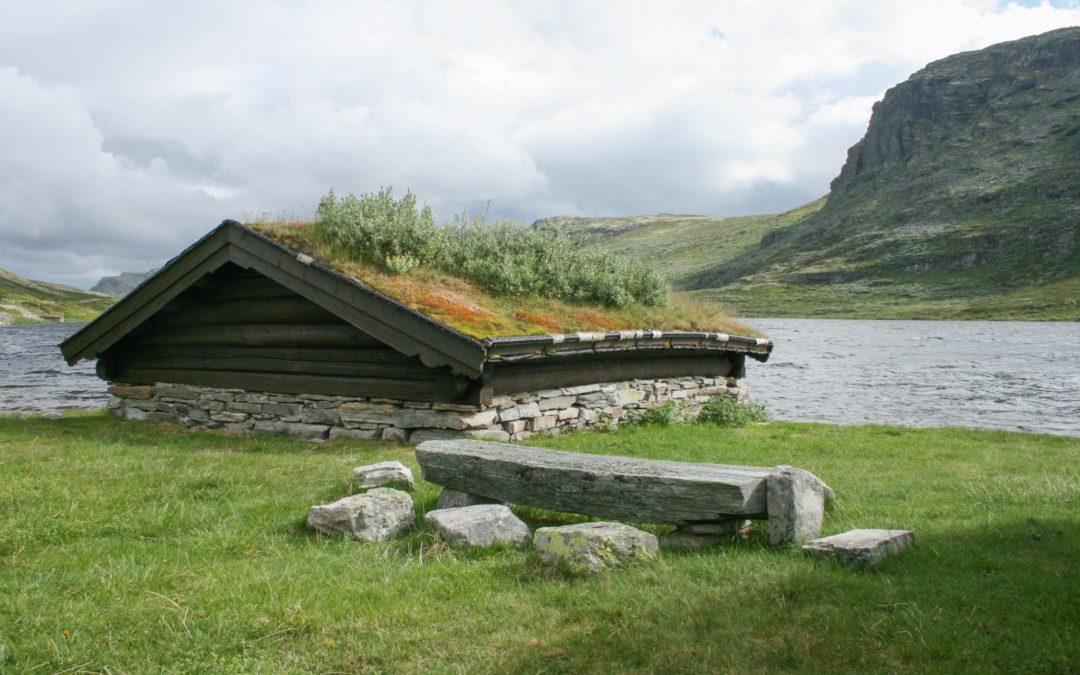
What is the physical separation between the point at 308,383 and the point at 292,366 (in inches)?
20.7

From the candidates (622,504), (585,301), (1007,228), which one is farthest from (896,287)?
(622,504)

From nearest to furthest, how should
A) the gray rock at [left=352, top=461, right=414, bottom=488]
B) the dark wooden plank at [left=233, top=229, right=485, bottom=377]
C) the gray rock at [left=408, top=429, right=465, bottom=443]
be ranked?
the gray rock at [left=352, top=461, right=414, bottom=488]
the dark wooden plank at [left=233, top=229, right=485, bottom=377]
the gray rock at [left=408, top=429, right=465, bottom=443]

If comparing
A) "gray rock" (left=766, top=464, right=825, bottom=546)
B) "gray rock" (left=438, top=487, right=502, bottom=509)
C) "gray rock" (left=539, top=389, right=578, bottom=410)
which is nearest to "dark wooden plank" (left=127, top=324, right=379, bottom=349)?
"gray rock" (left=539, top=389, right=578, bottom=410)

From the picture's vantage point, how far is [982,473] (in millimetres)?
9977

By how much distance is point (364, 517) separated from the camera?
20.6 feet

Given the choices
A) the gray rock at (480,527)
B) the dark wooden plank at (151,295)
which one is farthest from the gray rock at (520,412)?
the dark wooden plank at (151,295)

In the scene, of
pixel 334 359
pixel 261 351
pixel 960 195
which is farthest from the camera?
pixel 960 195

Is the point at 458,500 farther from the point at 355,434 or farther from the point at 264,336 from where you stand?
the point at 264,336

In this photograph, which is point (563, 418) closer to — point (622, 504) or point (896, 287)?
point (622, 504)

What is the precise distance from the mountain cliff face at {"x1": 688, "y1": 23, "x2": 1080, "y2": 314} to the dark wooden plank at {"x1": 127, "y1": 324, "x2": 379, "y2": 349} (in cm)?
9460

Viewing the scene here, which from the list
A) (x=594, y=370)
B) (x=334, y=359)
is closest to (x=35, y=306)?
(x=334, y=359)

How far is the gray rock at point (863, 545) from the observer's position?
5.23 m

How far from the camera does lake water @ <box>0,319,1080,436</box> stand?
21641mm

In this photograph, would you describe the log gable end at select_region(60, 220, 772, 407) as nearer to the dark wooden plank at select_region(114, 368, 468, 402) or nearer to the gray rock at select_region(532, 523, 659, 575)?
the dark wooden plank at select_region(114, 368, 468, 402)
